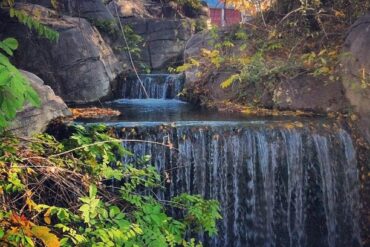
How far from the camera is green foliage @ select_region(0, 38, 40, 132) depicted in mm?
2760

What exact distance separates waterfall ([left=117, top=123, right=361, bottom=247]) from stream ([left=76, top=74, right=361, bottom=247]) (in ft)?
0.05

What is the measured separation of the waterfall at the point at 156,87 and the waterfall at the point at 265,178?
18.0 feet

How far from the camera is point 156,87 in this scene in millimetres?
12789

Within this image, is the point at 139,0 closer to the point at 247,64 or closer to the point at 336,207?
the point at 247,64

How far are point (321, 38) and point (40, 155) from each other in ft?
28.3

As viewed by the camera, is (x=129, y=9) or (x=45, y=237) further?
(x=129, y=9)

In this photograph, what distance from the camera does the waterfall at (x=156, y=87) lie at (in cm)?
1271

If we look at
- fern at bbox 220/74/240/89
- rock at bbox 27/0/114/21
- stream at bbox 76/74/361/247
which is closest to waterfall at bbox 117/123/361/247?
stream at bbox 76/74/361/247

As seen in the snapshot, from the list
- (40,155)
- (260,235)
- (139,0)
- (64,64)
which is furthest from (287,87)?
(139,0)

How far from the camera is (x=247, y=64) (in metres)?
11.0

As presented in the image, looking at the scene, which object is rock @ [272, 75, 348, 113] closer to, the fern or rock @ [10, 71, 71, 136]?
the fern

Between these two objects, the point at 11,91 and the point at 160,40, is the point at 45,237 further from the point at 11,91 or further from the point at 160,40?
the point at 160,40

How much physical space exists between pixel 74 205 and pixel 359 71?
21.9 feet

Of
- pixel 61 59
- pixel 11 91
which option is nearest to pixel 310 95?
pixel 61 59
